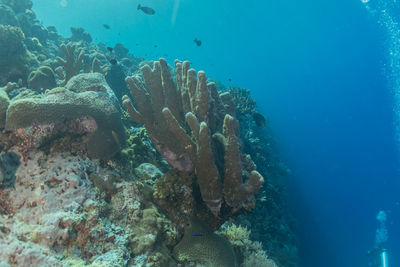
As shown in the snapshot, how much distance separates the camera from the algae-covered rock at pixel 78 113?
3149mm

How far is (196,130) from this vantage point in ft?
10.3

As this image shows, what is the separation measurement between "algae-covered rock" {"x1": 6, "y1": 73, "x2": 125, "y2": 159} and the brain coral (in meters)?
1.76

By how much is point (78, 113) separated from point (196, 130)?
6.36 ft

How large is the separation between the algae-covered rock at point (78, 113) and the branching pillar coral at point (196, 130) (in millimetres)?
400

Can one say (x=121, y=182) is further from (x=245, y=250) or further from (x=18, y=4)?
(x=18, y=4)

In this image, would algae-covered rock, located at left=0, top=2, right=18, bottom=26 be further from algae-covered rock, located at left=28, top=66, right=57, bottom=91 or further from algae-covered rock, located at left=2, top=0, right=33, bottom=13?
algae-covered rock, located at left=28, top=66, right=57, bottom=91

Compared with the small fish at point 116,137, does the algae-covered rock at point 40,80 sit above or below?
above

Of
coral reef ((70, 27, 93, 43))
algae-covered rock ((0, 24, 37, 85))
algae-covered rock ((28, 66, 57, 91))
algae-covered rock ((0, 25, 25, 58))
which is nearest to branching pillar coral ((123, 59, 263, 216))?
algae-covered rock ((28, 66, 57, 91))

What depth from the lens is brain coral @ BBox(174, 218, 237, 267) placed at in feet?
9.99

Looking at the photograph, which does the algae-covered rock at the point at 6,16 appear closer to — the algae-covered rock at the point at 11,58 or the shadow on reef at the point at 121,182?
the algae-covered rock at the point at 11,58

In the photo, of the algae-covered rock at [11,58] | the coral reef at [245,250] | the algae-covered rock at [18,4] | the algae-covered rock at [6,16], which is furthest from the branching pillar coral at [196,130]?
the algae-covered rock at [18,4]

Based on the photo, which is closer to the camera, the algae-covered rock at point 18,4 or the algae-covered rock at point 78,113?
the algae-covered rock at point 78,113

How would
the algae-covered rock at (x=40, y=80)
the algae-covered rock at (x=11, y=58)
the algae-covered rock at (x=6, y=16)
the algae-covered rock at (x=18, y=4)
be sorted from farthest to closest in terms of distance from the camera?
1. the algae-covered rock at (x=18, y=4)
2. the algae-covered rock at (x=6, y=16)
3. the algae-covered rock at (x=11, y=58)
4. the algae-covered rock at (x=40, y=80)

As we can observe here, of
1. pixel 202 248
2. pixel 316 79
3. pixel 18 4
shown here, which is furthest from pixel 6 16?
pixel 316 79
